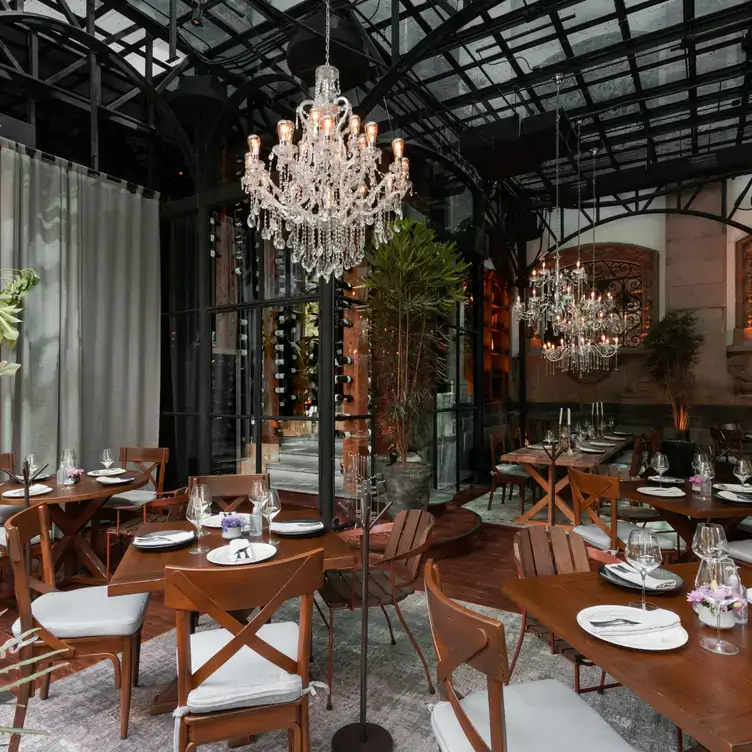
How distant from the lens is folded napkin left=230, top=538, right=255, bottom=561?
2193 millimetres

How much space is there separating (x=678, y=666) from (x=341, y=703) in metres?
1.65

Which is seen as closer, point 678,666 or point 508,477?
point 678,666

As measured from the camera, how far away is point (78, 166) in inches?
206

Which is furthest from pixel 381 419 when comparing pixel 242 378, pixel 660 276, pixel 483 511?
pixel 660 276

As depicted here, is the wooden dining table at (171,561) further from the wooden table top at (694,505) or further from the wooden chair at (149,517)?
the wooden table top at (694,505)

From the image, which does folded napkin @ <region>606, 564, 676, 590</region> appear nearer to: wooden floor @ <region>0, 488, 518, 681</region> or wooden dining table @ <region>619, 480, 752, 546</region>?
wooden dining table @ <region>619, 480, 752, 546</region>

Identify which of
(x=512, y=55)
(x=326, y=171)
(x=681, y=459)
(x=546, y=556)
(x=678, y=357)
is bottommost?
(x=681, y=459)

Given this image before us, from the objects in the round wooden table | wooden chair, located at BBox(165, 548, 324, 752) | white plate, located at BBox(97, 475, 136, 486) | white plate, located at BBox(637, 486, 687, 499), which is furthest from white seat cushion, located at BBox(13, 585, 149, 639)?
white plate, located at BBox(637, 486, 687, 499)

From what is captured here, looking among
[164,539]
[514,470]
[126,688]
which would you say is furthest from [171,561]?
[514,470]

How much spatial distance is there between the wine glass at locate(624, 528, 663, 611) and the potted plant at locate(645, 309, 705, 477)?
7.83 m

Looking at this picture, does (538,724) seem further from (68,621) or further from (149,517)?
(149,517)

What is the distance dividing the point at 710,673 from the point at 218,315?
5.28 metres

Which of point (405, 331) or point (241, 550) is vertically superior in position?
point (405, 331)

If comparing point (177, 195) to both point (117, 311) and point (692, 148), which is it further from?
point (692, 148)
